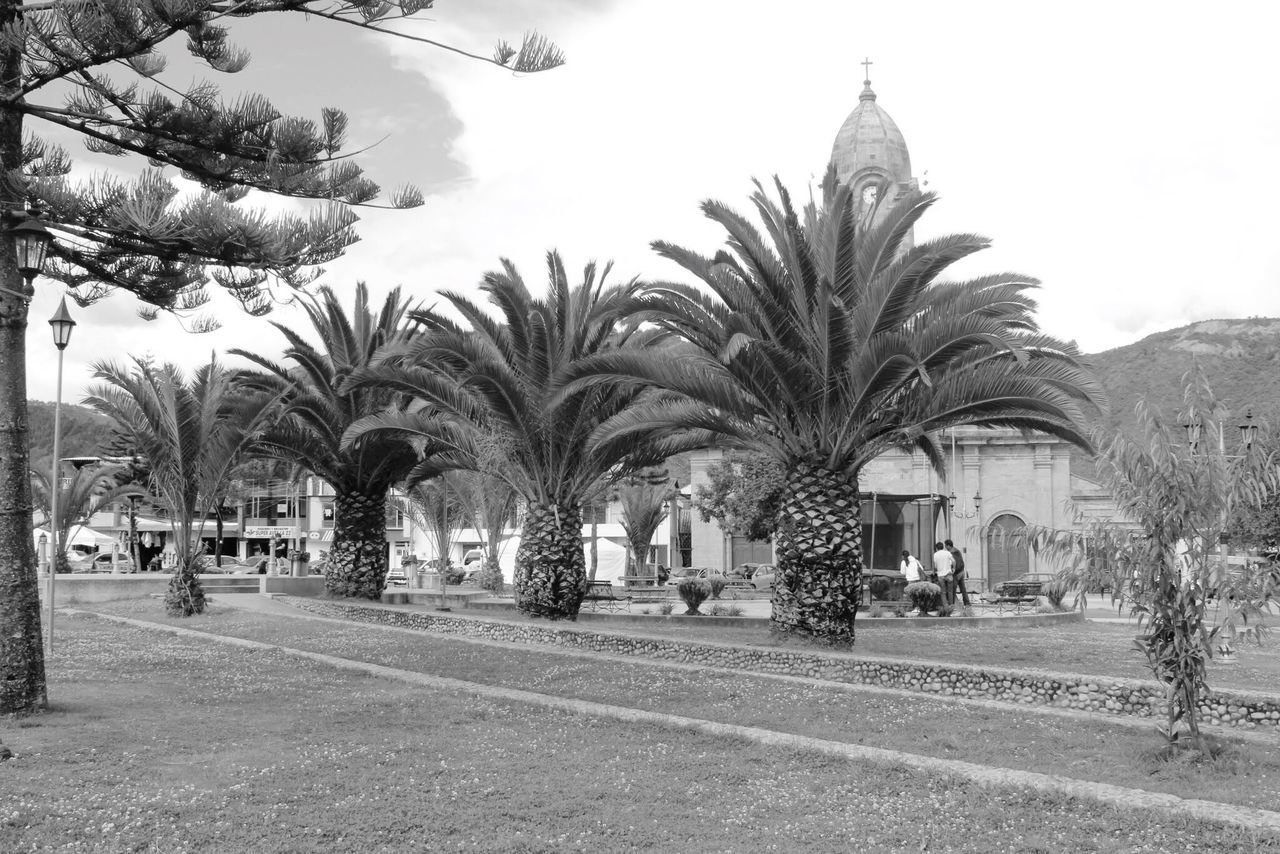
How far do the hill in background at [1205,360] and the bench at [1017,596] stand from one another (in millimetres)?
31798

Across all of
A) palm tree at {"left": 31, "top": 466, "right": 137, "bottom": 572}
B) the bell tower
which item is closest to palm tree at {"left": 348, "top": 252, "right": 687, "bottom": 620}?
palm tree at {"left": 31, "top": 466, "right": 137, "bottom": 572}

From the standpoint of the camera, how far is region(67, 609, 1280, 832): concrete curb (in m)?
6.15

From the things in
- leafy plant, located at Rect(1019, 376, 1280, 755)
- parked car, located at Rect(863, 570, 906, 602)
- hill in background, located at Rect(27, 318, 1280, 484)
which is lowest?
parked car, located at Rect(863, 570, 906, 602)

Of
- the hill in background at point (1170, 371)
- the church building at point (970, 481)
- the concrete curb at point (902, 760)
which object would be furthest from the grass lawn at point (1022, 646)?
the hill in background at point (1170, 371)

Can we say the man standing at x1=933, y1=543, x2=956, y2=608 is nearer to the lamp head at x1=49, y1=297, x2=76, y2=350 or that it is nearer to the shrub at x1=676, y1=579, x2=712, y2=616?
the shrub at x1=676, y1=579, x2=712, y2=616

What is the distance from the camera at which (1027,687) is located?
34.0 ft

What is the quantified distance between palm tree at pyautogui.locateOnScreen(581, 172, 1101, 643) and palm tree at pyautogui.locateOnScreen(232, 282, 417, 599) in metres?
7.54

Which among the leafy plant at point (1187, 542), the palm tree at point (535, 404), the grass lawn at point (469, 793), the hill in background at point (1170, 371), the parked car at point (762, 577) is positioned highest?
the hill in background at point (1170, 371)

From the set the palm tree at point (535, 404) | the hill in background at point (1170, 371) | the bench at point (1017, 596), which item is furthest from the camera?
the hill in background at point (1170, 371)

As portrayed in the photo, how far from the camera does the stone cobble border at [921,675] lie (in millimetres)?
9156

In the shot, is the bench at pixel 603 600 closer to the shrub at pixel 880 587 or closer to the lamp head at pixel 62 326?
the shrub at pixel 880 587

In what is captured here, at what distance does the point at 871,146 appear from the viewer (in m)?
43.4

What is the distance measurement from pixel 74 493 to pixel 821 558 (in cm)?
2789

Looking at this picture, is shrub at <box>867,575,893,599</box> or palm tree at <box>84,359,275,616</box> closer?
palm tree at <box>84,359,275,616</box>
